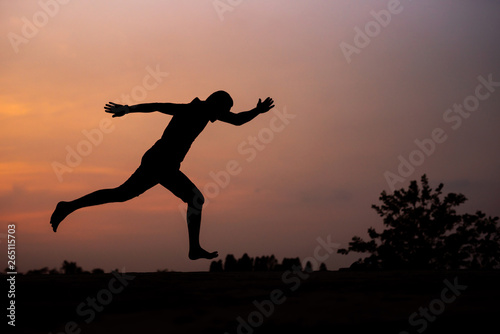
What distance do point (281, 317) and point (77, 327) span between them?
4.36 ft

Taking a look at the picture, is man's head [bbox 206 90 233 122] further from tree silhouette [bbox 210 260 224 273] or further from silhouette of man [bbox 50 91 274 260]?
tree silhouette [bbox 210 260 224 273]

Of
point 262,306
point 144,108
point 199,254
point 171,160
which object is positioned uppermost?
point 144,108

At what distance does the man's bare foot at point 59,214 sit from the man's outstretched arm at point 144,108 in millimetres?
1348

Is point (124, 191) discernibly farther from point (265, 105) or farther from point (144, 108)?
point (265, 105)

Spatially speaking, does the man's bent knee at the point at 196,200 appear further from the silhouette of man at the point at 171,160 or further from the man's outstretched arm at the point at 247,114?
the man's outstretched arm at the point at 247,114

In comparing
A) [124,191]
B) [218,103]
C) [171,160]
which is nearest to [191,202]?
[171,160]

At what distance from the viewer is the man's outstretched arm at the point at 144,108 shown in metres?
6.59

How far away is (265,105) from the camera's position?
7.57 m

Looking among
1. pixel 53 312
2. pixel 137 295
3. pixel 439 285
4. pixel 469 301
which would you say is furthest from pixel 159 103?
pixel 469 301

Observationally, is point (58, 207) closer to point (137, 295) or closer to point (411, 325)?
point (137, 295)

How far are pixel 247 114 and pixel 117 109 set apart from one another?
5.40 ft

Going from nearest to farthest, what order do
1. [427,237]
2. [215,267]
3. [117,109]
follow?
[117,109] < [215,267] < [427,237]

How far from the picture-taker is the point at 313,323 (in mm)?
3668

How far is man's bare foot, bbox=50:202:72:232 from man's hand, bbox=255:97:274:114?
2630mm
